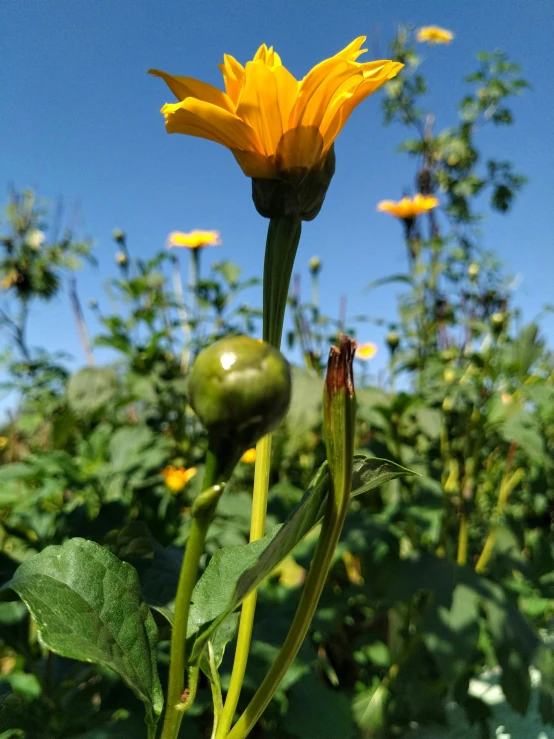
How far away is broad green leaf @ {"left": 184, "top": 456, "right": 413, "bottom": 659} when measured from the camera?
8.0 inches

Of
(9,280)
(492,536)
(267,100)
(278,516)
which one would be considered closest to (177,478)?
(278,516)

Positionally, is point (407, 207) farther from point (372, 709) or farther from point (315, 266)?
point (372, 709)

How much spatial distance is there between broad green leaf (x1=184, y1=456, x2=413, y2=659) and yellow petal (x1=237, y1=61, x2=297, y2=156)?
0.68ft

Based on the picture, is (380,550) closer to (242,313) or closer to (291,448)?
(291,448)

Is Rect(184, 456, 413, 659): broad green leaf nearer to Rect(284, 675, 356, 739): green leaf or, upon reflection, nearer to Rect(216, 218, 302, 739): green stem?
Rect(216, 218, 302, 739): green stem

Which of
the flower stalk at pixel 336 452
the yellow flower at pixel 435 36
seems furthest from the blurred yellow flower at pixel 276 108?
the yellow flower at pixel 435 36

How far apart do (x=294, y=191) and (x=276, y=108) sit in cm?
5

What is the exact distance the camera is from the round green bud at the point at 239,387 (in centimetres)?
19

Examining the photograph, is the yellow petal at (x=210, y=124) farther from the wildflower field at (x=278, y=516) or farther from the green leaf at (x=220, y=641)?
the green leaf at (x=220, y=641)

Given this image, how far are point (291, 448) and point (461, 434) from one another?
40 cm

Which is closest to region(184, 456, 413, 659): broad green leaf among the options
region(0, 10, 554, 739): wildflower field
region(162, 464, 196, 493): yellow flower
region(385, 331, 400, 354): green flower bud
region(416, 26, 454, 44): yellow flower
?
region(0, 10, 554, 739): wildflower field

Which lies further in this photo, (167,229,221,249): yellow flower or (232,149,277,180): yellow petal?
(167,229,221,249): yellow flower

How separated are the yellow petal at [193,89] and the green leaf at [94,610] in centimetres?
28

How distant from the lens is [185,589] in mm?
210
